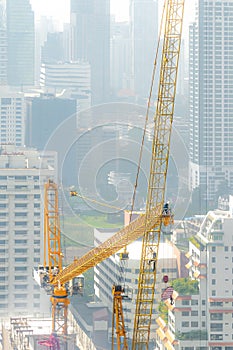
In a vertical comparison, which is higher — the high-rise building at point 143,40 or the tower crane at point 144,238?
the high-rise building at point 143,40

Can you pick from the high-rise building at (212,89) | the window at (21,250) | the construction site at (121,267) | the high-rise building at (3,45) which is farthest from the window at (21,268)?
the high-rise building at (3,45)

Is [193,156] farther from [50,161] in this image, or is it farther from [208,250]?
[208,250]

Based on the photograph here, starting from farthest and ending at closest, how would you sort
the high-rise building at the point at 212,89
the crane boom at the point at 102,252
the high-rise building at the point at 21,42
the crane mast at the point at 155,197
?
the high-rise building at the point at 21,42 < the high-rise building at the point at 212,89 < the crane boom at the point at 102,252 < the crane mast at the point at 155,197

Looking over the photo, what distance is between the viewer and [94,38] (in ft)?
37.0

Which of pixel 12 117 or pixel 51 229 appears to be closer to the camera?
pixel 51 229

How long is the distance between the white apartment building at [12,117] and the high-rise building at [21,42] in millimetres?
462

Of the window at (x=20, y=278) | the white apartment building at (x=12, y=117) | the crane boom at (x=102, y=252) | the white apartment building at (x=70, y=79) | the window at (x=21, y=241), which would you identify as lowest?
the window at (x=20, y=278)

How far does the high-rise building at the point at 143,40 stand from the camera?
10.4 meters

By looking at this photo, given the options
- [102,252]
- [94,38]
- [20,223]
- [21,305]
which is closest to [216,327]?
[102,252]

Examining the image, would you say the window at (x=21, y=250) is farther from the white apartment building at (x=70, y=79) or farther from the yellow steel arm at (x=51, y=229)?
the white apartment building at (x=70, y=79)

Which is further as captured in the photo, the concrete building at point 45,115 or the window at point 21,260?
the concrete building at point 45,115

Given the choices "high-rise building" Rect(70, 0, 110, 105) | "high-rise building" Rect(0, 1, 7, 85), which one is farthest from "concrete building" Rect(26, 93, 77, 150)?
"high-rise building" Rect(0, 1, 7, 85)

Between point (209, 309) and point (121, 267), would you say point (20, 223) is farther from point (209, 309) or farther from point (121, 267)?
point (209, 309)

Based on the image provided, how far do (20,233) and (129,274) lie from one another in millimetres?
1669
